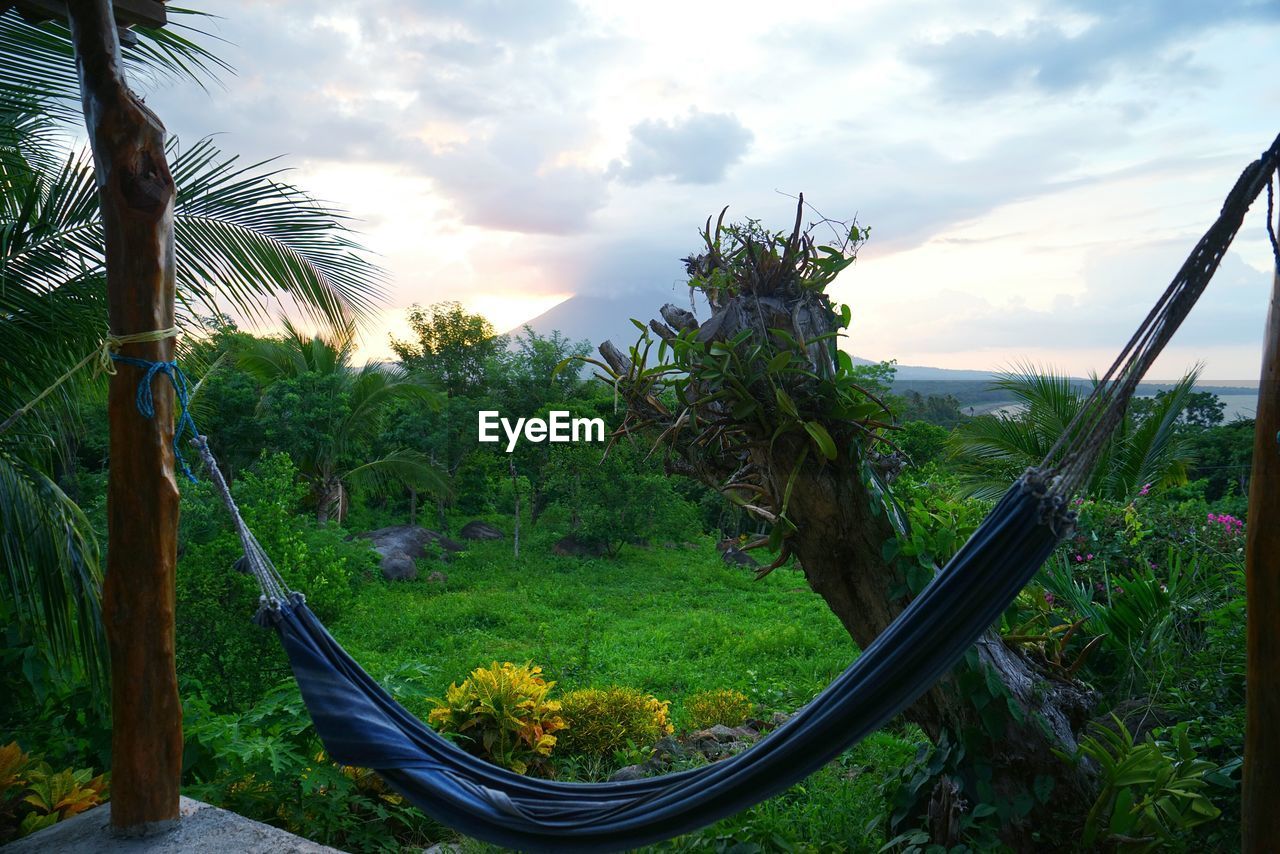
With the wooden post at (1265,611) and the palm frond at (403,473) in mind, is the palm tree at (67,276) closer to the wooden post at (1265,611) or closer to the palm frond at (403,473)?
the wooden post at (1265,611)

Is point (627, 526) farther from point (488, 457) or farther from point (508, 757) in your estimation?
point (508, 757)

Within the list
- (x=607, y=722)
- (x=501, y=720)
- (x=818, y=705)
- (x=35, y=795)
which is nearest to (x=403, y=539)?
(x=607, y=722)

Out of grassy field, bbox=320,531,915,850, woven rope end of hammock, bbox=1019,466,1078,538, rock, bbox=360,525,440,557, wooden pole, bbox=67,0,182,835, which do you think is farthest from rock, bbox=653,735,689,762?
rock, bbox=360,525,440,557

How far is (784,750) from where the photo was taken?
1373 millimetres

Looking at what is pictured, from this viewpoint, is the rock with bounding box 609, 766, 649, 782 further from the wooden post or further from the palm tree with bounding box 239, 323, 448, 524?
the palm tree with bounding box 239, 323, 448, 524

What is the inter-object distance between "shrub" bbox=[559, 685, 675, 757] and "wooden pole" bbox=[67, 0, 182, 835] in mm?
1870

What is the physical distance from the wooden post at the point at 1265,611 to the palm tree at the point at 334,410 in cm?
821

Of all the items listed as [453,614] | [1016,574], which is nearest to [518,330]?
[453,614]

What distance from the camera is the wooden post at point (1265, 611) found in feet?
4.24

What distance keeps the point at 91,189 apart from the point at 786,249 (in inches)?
92.0

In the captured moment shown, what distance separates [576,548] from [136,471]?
7.74m

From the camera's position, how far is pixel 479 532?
33.9ft

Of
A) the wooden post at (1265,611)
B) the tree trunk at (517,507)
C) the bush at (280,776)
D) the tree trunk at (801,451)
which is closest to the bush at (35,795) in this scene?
the bush at (280,776)

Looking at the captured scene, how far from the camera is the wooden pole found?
6.22 ft
